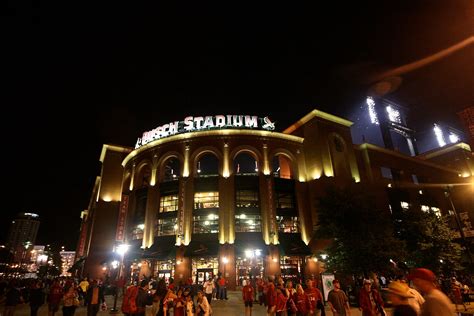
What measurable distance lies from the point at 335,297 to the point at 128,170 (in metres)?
39.7

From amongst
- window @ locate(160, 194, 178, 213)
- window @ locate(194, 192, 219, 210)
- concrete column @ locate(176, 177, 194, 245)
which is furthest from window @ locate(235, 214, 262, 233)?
window @ locate(160, 194, 178, 213)

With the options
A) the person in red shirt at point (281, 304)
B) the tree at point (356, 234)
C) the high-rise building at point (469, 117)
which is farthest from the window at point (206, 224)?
the high-rise building at point (469, 117)

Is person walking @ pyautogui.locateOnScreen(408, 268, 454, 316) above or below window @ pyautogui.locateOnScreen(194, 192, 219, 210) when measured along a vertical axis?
below

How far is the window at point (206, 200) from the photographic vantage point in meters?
35.3

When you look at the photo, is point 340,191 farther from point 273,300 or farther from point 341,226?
point 273,300

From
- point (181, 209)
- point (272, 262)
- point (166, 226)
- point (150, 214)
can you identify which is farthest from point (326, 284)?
point (150, 214)

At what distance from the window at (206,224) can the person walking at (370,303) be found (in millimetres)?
24744

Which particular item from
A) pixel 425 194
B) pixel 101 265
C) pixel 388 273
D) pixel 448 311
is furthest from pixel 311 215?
pixel 448 311

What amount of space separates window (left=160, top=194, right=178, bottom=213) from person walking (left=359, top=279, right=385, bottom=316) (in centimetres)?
2862

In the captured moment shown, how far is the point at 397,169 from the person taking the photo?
4878cm

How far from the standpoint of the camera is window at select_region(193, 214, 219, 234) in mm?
34037

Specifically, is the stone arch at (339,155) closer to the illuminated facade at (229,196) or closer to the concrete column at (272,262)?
the illuminated facade at (229,196)

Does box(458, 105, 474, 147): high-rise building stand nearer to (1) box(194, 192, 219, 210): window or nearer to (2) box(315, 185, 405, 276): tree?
(2) box(315, 185, 405, 276): tree

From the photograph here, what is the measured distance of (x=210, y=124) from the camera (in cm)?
3922
